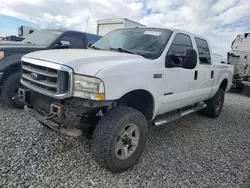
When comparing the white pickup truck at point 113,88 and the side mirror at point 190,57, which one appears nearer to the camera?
the white pickup truck at point 113,88

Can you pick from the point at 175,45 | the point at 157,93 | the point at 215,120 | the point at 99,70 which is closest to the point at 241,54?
the point at 215,120

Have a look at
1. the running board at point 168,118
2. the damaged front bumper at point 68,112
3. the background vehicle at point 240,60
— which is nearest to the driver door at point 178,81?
the running board at point 168,118

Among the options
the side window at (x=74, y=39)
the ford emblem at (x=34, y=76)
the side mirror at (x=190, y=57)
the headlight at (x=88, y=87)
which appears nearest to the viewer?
the headlight at (x=88, y=87)

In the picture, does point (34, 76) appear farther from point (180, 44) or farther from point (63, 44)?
point (180, 44)

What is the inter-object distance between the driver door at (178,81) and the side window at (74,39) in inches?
125

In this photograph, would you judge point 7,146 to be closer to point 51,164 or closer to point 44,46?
point 51,164

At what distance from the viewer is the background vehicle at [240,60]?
10.4 meters

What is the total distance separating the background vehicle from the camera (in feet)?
34.1

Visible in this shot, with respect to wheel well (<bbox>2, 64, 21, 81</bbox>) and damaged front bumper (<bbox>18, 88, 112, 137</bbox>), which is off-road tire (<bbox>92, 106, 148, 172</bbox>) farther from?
wheel well (<bbox>2, 64, 21, 81</bbox>)

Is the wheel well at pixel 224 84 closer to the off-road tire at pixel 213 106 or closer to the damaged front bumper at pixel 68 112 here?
the off-road tire at pixel 213 106

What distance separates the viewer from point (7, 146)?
2.96 m

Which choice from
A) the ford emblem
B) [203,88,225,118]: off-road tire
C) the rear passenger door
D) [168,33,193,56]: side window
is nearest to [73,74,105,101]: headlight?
the ford emblem

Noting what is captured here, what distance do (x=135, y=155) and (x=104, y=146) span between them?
55 cm

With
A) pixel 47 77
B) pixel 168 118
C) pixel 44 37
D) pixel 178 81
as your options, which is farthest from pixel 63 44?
pixel 168 118
